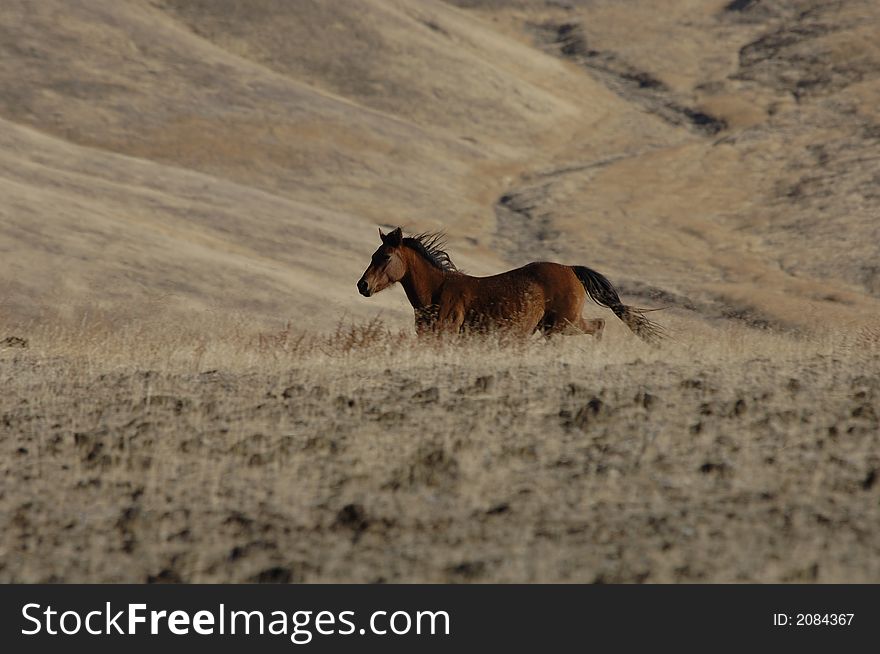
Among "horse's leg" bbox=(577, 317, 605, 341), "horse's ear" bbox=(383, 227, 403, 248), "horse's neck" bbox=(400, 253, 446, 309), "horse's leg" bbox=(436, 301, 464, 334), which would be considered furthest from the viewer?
"horse's leg" bbox=(577, 317, 605, 341)

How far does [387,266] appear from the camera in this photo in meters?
13.8

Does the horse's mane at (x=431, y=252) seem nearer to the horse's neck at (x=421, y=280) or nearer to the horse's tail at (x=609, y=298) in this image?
the horse's neck at (x=421, y=280)

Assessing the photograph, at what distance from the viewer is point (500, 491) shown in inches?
347

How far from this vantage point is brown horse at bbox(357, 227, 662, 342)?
45.3ft

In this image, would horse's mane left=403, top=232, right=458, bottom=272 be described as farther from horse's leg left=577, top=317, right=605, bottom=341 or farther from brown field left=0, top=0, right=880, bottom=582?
horse's leg left=577, top=317, right=605, bottom=341

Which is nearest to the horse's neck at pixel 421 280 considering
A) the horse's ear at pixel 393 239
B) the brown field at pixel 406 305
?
the horse's ear at pixel 393 239

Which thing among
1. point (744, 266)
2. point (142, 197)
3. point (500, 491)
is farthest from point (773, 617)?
point (744, 266)

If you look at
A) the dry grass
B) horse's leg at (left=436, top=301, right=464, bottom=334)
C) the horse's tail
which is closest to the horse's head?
horse's leg at (left=436, top=301, right=464, bottom=334)

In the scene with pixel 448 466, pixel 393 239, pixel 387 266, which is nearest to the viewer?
pixel 448 466

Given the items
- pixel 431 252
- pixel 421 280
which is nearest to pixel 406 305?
pixel 431 252

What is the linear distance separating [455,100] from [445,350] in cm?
6492

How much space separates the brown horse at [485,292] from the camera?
45.3ft

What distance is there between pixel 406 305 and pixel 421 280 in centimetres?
2053

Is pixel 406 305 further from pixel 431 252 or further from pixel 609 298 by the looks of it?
pixel 609 298
